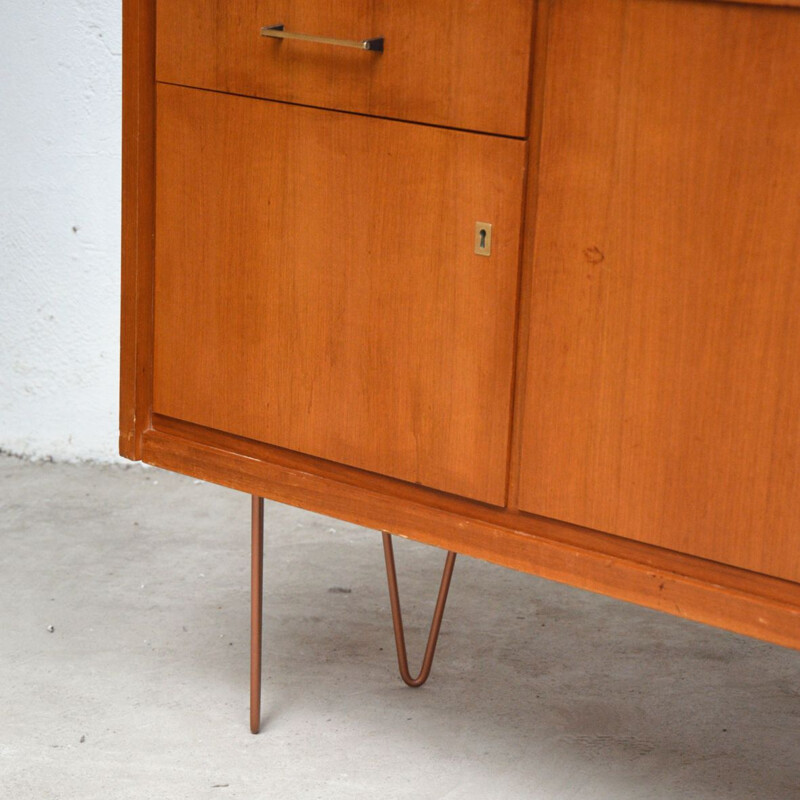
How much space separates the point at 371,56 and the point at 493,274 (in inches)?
10.0

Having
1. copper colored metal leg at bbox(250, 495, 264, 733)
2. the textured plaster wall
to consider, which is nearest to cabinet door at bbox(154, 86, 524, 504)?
copper colored metal leg at bbox(250, 495, 264, 733)

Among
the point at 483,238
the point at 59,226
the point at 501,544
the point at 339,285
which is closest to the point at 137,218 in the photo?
the point at 339,285

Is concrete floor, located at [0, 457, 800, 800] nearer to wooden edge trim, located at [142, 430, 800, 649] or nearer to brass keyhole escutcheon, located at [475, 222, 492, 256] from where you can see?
wooden edge trim, located at [142, 430, 800, 649]

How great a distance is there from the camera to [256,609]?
1.84m

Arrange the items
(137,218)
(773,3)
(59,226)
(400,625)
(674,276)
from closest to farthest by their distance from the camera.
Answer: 1. (773,3)
2. (674,276)
3. (137,218)
4. (400,625)
5. (59,226)

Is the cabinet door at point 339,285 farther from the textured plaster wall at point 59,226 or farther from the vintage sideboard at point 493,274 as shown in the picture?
the textured plaster wall at point 59,226

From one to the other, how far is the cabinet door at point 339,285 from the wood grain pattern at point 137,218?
0.02 m

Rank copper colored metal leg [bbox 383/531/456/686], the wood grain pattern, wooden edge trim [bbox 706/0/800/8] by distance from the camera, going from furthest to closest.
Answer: copper colored metal leg [bbox 383/531/456/686]
the wood grain pattern
wooden edge trim [bbox 706/0/800/8]

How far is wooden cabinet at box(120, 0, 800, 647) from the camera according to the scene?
1209 mm

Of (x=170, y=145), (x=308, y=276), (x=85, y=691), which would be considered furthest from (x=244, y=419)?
(x=85, y=691)

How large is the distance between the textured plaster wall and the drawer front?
3.96 ft

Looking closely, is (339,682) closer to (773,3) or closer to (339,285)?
(339,285)

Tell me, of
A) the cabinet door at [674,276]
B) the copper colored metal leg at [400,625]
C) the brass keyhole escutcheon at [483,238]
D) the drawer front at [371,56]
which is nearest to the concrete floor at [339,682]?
the copper colored metal leg at [400,625]

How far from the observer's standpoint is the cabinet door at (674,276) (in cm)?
118
